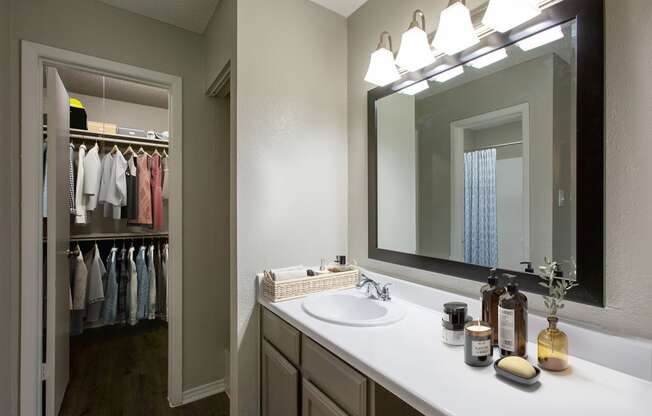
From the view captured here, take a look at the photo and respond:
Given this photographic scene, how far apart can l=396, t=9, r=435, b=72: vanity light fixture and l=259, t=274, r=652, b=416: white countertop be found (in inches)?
43.8

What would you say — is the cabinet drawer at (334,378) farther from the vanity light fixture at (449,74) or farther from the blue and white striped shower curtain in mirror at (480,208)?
the vanity light fixture at (449,74)

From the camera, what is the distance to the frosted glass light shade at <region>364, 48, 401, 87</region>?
149 cm

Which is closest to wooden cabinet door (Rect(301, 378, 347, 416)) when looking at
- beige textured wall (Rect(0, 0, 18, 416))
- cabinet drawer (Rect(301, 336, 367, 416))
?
cabinet drawer (Rect(301, 336, 367, 416))

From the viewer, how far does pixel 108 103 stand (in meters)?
3.37

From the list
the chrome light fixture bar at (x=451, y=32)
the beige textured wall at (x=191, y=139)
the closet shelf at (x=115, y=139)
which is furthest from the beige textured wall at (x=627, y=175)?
the closet shelf at (x=115, y=139)

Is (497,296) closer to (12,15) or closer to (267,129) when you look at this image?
(267,129)

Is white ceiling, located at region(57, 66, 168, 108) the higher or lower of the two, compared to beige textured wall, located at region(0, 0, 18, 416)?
higher

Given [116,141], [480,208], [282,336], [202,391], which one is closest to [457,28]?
[480,208]

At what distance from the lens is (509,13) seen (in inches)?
40.8

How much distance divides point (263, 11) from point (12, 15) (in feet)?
4.09

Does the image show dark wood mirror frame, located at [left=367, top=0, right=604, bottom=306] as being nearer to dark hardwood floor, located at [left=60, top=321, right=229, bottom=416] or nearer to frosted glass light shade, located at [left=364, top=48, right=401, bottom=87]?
frosted glass light shade, located at [left=364, top=48, right=401, bottom=87]

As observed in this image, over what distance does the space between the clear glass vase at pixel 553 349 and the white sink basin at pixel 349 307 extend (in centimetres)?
50

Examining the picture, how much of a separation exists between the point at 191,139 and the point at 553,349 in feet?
6.86

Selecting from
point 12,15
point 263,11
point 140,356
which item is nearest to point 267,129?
point 263,11
